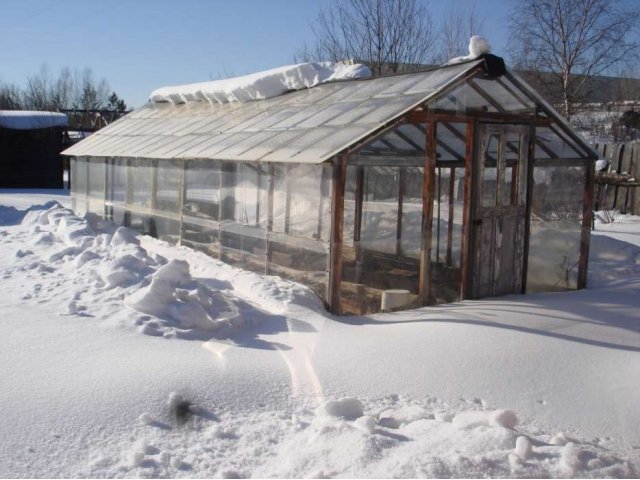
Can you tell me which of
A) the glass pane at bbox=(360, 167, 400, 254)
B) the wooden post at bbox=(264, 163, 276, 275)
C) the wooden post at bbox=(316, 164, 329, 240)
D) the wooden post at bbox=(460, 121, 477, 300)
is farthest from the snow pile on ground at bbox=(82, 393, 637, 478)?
the glass pane at bbox=(360, 167, 400, 254)

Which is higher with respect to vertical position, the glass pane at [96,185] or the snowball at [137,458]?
the glass pane at [96,185]

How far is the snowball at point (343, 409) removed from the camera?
429 centimetres

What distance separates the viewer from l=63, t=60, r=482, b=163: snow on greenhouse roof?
24.7ft

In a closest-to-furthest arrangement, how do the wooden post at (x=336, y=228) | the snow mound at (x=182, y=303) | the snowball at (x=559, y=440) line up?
the snowball at (x=559, y=440), the snow mound at (x=182, y=303), the wooden post at (x=336, y=228)

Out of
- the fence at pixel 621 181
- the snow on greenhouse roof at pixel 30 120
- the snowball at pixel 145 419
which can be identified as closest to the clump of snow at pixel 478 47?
the snowball at pixel 145 419

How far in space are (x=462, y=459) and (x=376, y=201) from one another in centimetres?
766

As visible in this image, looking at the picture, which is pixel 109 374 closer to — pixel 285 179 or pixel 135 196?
pixel 285 179

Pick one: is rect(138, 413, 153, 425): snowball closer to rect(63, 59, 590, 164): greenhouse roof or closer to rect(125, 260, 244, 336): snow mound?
rect(125, 260, 244, 336): snow mound

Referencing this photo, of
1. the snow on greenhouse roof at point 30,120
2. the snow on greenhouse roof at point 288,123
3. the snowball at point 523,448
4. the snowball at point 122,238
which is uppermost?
the snow on greenhouse roof at point 30,120

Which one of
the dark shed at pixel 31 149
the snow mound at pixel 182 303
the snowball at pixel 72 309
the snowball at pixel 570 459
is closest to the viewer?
the snowball at pixel 570 459

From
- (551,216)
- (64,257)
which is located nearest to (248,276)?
(64,257)

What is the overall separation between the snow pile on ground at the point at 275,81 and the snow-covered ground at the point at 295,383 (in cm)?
445

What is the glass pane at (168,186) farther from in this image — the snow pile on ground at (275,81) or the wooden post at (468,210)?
the wooden post at (468,210)

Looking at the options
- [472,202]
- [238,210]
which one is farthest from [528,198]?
[238,210]
